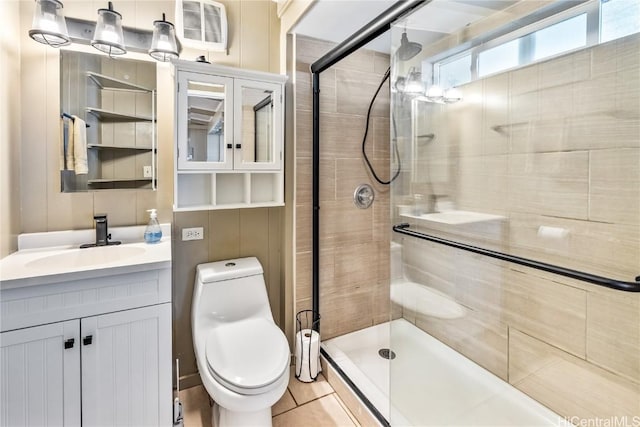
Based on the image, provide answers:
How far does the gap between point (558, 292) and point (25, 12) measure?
2822mm

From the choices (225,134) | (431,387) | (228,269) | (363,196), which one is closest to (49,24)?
(225,134)

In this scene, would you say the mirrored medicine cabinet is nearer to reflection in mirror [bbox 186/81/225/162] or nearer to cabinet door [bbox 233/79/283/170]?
reflection in mirror [bbox 186/81/225/162]

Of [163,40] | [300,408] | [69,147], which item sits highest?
[163,40]

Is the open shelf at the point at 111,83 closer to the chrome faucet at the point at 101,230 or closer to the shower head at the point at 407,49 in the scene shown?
the chrome faucet at the point at 101,230

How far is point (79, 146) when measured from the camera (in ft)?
5.25

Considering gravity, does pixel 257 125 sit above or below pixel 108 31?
below

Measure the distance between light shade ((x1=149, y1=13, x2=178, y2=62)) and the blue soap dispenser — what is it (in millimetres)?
830

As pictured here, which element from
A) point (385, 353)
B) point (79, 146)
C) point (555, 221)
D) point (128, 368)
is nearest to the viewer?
point (128, 368)

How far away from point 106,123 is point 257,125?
772mm

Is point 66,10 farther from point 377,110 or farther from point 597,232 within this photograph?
point 597,232

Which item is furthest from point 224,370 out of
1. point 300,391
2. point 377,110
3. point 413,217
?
point 377,110

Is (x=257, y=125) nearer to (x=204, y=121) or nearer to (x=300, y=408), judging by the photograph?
(x=204, y=121)

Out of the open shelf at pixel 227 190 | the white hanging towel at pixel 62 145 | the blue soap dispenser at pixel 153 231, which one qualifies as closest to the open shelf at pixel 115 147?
the white hanging towel at pixel 62 145

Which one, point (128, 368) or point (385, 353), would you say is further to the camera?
point (385, 353)
